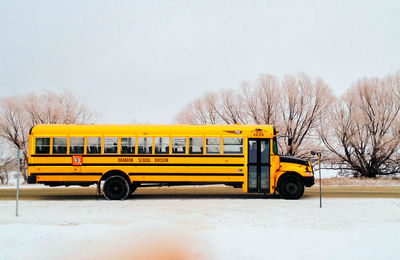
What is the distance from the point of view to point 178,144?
14891 mm

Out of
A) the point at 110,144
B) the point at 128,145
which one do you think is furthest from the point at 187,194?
the point at 110,144

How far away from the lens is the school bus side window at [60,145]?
48.7ft

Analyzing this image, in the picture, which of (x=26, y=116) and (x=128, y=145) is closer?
(x=128, y=145)

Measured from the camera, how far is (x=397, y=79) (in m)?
29.1

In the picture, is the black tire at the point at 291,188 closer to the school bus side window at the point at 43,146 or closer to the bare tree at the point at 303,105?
the school bus side window at the point at 43,146

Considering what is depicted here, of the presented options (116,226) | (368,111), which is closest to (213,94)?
(368,111)

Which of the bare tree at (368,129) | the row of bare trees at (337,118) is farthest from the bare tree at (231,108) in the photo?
the bare tree at (368,129)

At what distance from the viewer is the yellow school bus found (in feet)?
48.4

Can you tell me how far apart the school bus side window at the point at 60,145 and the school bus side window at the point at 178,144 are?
13.3 ft

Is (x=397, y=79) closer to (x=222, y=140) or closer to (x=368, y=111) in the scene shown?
(x=368, y=111)

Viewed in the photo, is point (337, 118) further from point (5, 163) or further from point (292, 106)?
point (5, 163)

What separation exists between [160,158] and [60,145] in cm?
379

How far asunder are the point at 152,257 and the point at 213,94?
2634 cm

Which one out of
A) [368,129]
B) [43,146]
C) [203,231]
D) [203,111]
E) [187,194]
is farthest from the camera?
[203,111]
